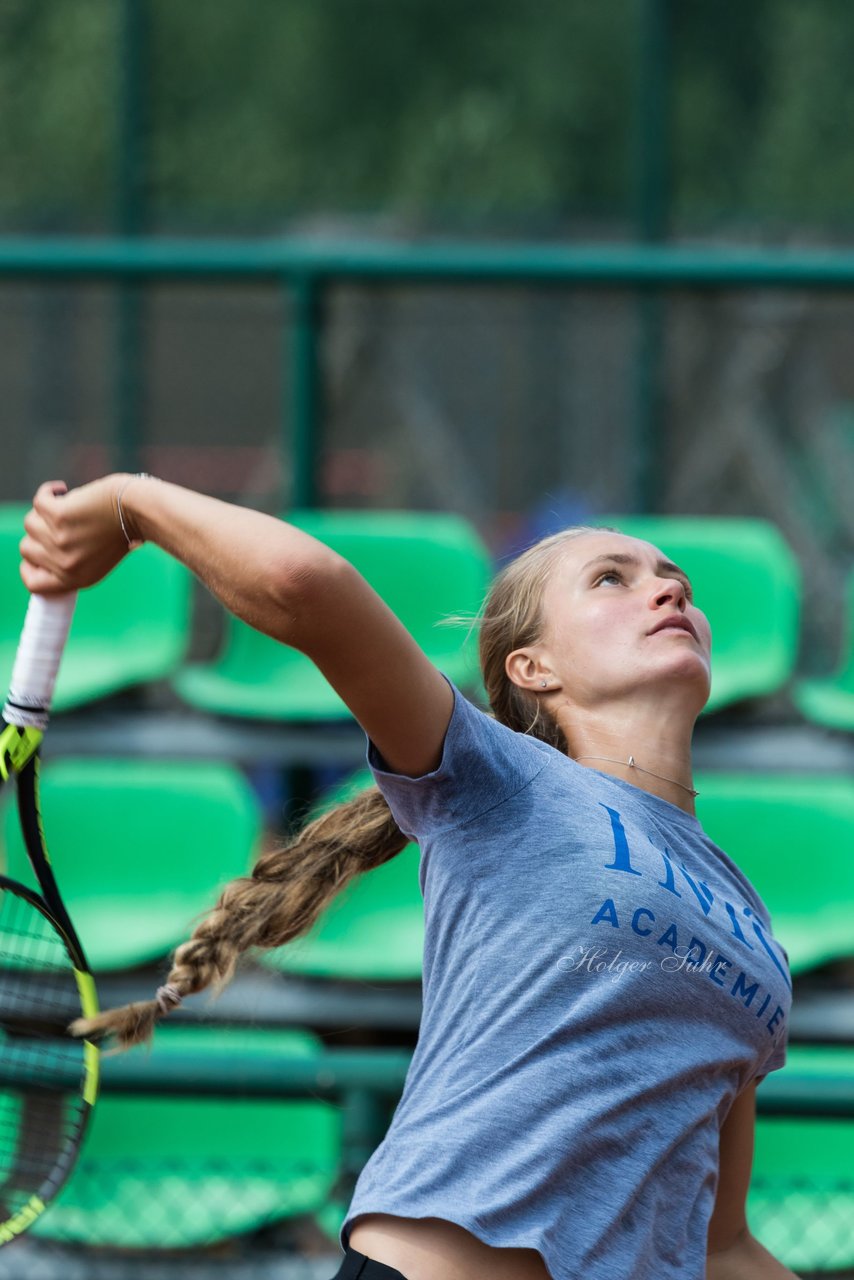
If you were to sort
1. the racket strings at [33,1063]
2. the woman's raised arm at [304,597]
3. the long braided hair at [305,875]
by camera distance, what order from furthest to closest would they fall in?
the racket strings at [33,1063] < the long braided hair at [305,875] < the woman's raised arm at [304,597]

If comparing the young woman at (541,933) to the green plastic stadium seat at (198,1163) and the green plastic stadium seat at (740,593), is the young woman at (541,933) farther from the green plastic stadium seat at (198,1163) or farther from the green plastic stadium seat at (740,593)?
the green plastic stadium seat at (740,593)

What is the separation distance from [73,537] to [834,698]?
253cm

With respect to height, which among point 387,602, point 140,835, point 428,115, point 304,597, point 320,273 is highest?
point 428,115

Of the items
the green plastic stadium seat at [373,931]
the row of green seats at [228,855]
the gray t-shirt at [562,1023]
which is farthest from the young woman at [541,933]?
the row of green seats at [228,855]

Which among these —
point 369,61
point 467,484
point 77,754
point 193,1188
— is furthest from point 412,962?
point 369,61

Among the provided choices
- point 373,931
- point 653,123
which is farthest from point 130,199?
point 373,931

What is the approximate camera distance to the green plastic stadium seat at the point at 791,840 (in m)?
3.52

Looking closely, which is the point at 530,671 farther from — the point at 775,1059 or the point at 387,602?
the point at 387,602

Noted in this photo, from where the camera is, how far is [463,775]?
158cm

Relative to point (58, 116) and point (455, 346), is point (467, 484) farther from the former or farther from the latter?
point (58, 116)

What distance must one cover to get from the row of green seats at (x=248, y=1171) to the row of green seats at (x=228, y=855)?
0.30 meters

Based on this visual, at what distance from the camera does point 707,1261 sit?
5.81 ft

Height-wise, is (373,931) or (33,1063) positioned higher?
(373,931)

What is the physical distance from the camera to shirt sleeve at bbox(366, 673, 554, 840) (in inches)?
61.9
